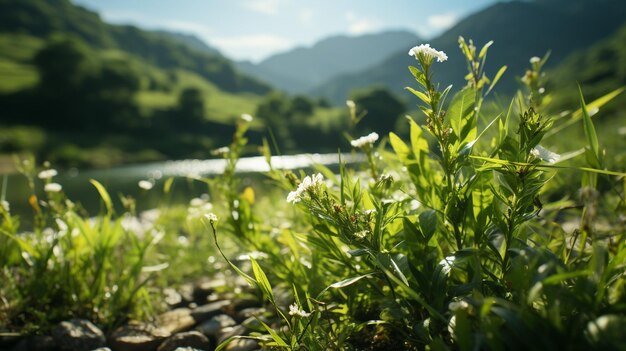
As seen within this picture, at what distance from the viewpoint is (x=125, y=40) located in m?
173

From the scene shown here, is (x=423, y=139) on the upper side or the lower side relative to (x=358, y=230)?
upper

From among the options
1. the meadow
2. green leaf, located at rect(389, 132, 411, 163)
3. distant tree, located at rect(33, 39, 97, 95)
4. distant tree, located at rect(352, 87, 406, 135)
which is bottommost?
distant tree, located at rect(352, 87, 406, 135)

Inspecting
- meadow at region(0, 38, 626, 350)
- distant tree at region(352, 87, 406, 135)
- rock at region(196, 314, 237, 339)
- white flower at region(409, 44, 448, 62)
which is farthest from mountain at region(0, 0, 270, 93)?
white flower at region(409, 44, 448, 62)

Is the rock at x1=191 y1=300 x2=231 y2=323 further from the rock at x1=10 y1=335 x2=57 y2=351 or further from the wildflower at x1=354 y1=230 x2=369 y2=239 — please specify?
the wildflower at x1=354 y1=230 x2=369 y2=239

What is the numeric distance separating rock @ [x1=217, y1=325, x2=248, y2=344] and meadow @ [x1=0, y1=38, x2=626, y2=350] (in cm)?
9

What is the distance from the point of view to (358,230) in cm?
143

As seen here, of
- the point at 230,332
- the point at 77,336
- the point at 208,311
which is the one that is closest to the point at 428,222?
the point at 230,332

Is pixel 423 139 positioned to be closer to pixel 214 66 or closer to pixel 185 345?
pixel 185 345

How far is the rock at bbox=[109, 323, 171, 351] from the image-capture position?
2266 millimetres

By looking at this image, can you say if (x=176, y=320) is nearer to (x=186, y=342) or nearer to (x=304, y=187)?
(x=186, y=342)

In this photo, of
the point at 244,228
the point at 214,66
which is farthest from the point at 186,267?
the point at 214,66

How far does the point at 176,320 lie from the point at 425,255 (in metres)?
1.93

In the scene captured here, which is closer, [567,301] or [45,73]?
[567,301]

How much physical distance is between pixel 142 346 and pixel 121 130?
Answer: 7253 centimetres
